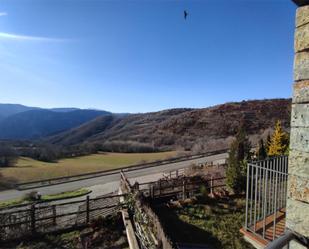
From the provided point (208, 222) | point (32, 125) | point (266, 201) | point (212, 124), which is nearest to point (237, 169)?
point (208, 222)

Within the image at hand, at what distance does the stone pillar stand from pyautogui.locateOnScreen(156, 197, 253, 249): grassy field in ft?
20.3

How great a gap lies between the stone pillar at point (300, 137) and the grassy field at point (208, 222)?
6.20 m

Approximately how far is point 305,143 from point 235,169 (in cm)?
1125

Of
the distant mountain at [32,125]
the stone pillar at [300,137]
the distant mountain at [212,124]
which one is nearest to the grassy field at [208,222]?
the stone pillar at [300,137]

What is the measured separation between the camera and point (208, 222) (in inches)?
375

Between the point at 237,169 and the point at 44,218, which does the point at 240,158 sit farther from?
the point at 44,218

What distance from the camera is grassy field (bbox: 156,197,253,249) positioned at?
805 cm

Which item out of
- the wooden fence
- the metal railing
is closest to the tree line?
the wooden fence

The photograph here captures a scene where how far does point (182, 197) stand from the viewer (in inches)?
500

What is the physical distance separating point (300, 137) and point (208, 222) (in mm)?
8280

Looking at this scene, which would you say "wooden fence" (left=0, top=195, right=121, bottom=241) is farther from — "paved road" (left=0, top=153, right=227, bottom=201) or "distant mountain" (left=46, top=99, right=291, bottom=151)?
"distant mountain" (left=46, top=99, right=291, bottom=151)

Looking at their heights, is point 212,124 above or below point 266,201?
above

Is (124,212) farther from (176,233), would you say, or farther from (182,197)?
(182,197)

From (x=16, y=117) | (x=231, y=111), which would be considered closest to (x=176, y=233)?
(x=231, y=111)
